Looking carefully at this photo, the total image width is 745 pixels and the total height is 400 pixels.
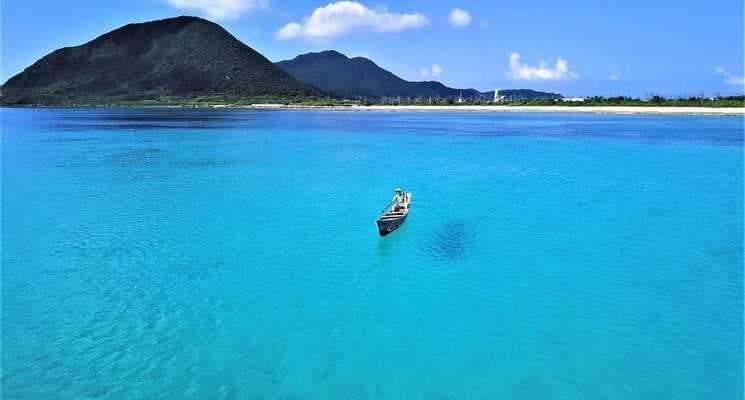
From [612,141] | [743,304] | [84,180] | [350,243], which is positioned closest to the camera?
[743,304]

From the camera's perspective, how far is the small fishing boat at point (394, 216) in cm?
2536

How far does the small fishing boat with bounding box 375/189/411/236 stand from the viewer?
25361 mm

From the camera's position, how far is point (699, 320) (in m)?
16.5

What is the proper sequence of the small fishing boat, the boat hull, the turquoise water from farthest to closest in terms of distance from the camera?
the small fishing boat → the boat hull → the turquoise water

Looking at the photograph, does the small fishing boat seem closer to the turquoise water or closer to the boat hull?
the boat hull

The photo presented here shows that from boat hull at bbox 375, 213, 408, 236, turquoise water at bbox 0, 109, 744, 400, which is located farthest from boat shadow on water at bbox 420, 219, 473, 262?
boat hull at bbox 375, 213, 408, 236

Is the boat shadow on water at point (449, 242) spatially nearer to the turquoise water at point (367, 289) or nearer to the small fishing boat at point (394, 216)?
the turquoise water at point (367, 289)

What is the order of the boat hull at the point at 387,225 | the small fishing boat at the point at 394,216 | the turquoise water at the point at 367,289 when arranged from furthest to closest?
the small fishing boat at the point at 394,216 < the boat hull at the point at 387,225 < the turquoise water at the point at 367,289

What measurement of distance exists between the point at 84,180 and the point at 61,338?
31.8 metres

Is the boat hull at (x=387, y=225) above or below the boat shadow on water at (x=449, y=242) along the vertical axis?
above

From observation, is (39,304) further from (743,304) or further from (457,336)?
(743,304)

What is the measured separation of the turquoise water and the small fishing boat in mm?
999

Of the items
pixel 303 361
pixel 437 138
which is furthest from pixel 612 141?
pixel 303 361

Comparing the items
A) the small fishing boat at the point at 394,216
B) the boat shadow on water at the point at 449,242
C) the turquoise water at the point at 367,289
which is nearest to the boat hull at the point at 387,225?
the small fishing boat at the point at 394,216
